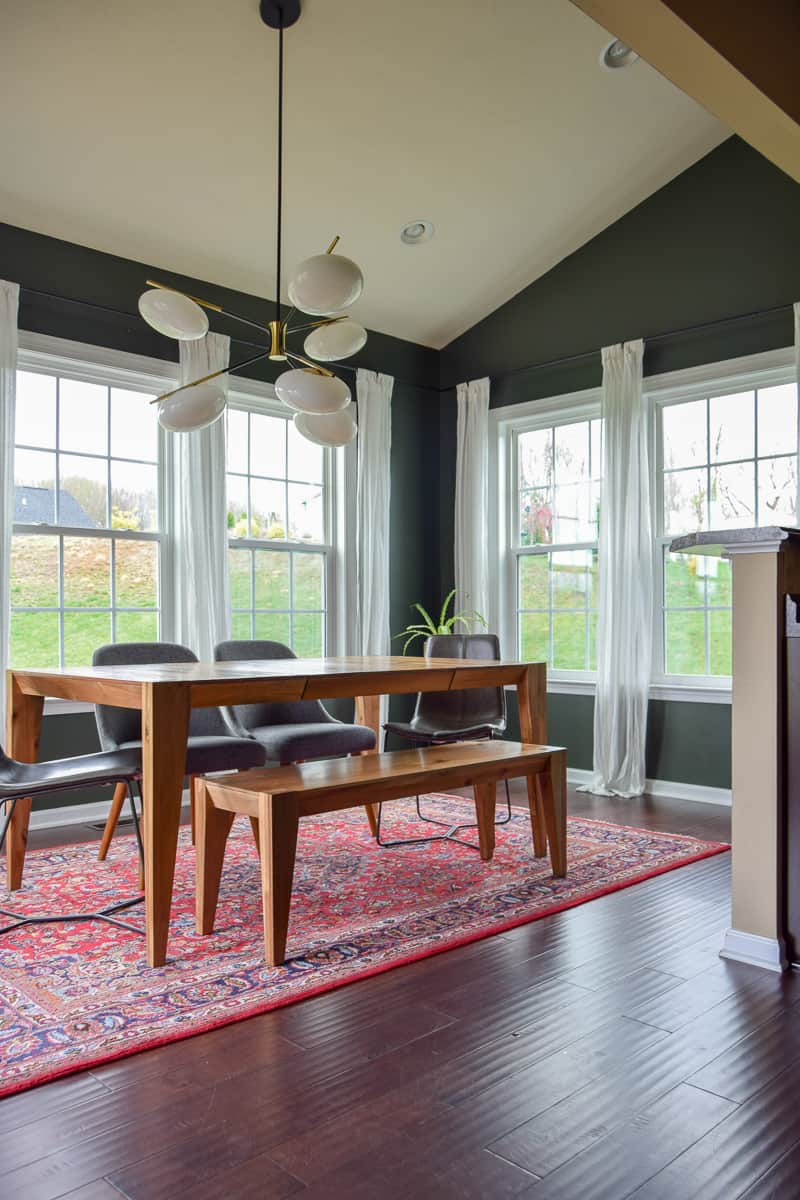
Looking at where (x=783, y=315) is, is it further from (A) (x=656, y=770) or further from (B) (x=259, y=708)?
(B) (x=259, y=708)

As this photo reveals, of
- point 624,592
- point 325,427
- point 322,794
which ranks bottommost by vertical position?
point 322,794

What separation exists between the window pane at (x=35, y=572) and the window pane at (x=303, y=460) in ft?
5.23

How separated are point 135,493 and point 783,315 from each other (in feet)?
11.5

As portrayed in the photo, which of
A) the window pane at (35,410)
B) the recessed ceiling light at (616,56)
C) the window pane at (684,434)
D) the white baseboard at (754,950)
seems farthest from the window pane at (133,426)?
the white baseboard at (754,950)

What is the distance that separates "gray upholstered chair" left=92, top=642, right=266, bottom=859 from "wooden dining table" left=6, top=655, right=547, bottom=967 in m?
0.33

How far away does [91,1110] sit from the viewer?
180cm

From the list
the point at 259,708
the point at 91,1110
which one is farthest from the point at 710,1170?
the point at 259,708

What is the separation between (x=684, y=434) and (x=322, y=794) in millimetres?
3501

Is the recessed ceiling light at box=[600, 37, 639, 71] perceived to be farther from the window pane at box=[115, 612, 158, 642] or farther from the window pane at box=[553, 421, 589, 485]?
the window pane at box=[115, 612, 158, 642]

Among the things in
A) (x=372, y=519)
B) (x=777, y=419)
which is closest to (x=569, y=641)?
(x=372, y=519)

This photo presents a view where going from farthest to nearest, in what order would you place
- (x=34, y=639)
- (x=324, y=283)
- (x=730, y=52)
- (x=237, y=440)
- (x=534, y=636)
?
1. (x=534, y=636)
2. (x=237, y=440)
3. (x=34, y=639)
4. (x=324, y=283)
5. (x=730, y=52)

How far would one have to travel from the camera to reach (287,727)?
4.17 meters

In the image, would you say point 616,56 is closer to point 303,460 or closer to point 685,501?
point 685,501

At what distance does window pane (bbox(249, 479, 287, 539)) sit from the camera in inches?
214
